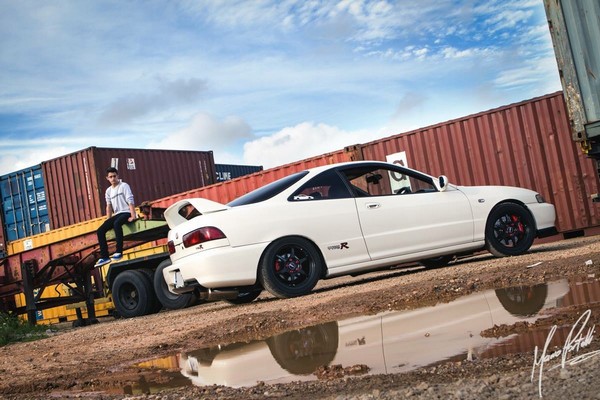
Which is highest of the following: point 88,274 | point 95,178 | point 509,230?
point 95,178

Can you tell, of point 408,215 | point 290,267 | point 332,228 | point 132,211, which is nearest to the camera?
point 290,267

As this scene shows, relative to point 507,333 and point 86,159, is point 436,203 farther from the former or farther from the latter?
point 86,159

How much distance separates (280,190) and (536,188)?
24.0 ft

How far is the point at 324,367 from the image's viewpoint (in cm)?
381

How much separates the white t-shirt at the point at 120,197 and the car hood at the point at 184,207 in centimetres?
254

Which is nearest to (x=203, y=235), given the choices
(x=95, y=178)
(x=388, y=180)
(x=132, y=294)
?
(x=388, y=180)

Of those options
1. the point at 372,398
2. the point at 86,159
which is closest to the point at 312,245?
the point at 372,398

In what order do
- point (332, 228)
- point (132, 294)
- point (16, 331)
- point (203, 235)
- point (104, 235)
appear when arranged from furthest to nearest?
point (132, 294)
point (104, 235)
point (16, 331)
point (332, 228)
point (203, 235)

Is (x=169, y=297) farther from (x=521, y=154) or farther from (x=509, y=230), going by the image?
(x=521, y=154)

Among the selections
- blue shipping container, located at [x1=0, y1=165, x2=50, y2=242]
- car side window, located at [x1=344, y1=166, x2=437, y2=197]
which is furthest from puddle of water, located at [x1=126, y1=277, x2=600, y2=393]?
blue shipping container, located at [x1=0, y1=165, x2=50, y2=242]

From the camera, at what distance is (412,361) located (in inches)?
144

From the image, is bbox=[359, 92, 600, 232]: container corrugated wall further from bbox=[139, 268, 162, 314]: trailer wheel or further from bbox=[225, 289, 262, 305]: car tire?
bbox=[225, 289, 262, 305]: car tire

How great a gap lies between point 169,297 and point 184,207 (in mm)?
2894

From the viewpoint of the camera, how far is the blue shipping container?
22156mm
